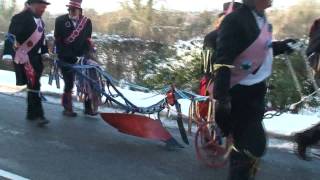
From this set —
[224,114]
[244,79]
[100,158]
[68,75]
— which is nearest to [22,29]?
[68,75]

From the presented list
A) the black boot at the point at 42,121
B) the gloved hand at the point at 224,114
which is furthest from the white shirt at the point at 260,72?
the black boot at the point at 42,121

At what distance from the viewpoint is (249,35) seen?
4785 mm

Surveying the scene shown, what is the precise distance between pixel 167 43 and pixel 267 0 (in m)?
10.5

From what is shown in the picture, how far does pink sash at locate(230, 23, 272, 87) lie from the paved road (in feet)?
5.62

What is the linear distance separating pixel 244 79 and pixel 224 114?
0.35 m

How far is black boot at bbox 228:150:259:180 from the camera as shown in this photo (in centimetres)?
481

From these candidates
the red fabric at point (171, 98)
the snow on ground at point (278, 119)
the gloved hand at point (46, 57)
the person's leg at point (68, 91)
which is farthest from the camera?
Answer: the person's leg at point (68, 91)

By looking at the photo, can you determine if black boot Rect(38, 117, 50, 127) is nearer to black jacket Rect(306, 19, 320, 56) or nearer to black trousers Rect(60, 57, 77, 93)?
black trousers Rect(60, 57, 77, 93)

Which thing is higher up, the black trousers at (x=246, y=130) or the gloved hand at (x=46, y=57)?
the black trousers at (x=246, y=130)

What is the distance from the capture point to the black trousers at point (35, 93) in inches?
348

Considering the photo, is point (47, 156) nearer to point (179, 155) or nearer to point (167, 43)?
point (179, 155)

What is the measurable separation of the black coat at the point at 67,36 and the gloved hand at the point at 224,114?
4.76 meters

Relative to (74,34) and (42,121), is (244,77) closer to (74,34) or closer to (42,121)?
(42,121)

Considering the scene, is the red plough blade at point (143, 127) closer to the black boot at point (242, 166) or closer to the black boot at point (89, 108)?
the black boot at point (89, 108)
